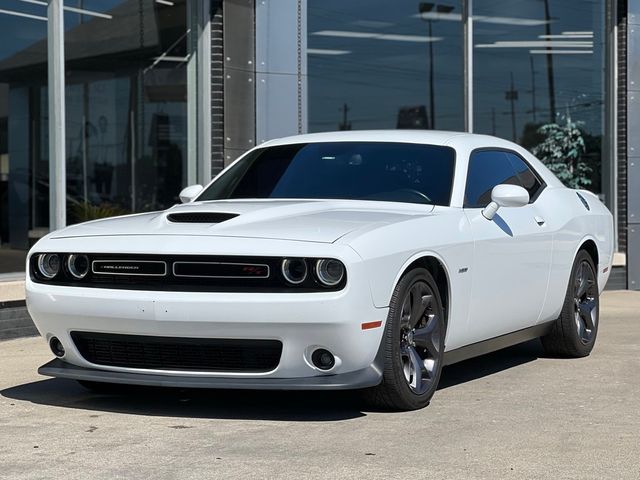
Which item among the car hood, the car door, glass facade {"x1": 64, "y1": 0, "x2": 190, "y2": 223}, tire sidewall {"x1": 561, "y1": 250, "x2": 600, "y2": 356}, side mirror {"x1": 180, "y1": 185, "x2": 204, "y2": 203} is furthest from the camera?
glass facade {"x1": 64, "y1": 0, "x2": 190, "y2": 223}

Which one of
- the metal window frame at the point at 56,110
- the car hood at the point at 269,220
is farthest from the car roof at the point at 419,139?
the metal window frame at the point at 56,110

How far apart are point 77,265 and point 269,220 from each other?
3.05 feet

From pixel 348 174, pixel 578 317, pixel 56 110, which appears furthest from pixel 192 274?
pixel 56 110

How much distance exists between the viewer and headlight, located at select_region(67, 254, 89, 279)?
5.84 metres

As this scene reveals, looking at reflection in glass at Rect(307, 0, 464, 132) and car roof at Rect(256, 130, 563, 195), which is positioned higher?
reflection in glass at Rect(307, 0, 464, 132)

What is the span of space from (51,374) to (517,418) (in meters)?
2.21

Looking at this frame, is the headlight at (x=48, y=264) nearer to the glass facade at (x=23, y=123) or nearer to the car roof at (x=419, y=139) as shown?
the car roof at (x=419, y=139)

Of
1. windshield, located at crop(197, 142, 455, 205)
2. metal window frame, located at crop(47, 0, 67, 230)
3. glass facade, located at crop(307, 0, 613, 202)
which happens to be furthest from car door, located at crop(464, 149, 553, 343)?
glass facade, located at crop(307, 0, 613, 202)

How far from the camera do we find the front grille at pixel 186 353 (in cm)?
551

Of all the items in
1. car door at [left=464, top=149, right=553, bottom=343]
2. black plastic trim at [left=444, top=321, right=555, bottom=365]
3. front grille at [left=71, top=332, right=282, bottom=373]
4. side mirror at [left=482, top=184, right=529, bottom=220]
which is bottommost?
black plastic trim at [left=444, top=321, right=555, bottom=365]

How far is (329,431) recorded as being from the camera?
5.46 m

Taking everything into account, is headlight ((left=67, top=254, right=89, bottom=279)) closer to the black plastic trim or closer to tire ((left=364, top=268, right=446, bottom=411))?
tire ((left=364, top=268, right=446, bottom=411))

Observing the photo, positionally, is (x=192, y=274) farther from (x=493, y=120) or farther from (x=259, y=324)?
(x=493, y=120)

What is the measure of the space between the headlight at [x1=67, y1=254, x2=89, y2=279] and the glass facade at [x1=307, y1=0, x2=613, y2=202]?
7.73m
